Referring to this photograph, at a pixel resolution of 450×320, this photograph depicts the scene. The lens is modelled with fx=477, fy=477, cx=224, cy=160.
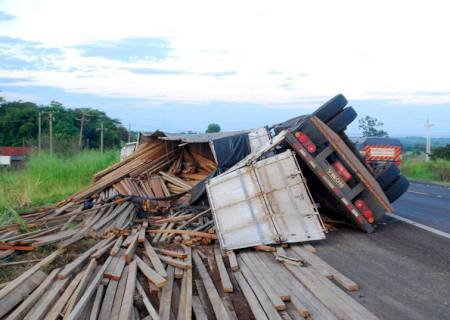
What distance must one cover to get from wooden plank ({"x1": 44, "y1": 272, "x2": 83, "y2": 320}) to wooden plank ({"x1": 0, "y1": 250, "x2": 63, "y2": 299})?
65 cm

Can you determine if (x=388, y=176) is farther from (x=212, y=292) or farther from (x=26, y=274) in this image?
(x=26, y=274)

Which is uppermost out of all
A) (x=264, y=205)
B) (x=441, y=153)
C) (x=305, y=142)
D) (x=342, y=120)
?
(x=342, y=120)

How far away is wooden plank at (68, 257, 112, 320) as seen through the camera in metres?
5.17

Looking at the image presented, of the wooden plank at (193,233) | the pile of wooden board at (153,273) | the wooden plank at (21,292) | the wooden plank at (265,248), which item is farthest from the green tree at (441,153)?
the wooden plank at (21,292)

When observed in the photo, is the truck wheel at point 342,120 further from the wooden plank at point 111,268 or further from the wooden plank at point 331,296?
the wooden plank at point 111,268

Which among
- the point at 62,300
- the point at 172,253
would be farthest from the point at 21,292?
the point at 172,253

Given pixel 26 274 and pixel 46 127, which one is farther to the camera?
pixel 46 127

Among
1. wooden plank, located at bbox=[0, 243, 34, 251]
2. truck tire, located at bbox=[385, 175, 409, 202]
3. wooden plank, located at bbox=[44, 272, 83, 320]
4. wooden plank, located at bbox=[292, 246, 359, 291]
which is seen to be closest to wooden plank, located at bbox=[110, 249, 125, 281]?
wooden plank, located at bbox=[44, 272, 83, 320]

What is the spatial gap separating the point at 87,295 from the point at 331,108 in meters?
5.96

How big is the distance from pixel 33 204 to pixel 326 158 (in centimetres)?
989

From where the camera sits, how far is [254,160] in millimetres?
8906

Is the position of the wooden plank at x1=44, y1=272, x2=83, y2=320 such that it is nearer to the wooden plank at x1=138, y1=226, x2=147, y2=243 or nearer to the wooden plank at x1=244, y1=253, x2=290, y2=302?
the wooden plank at x1=138, y1=226, x2=147, y2=243

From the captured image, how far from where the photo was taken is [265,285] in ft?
20.8

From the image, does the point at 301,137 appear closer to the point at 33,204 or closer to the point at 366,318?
the point at 366,318
